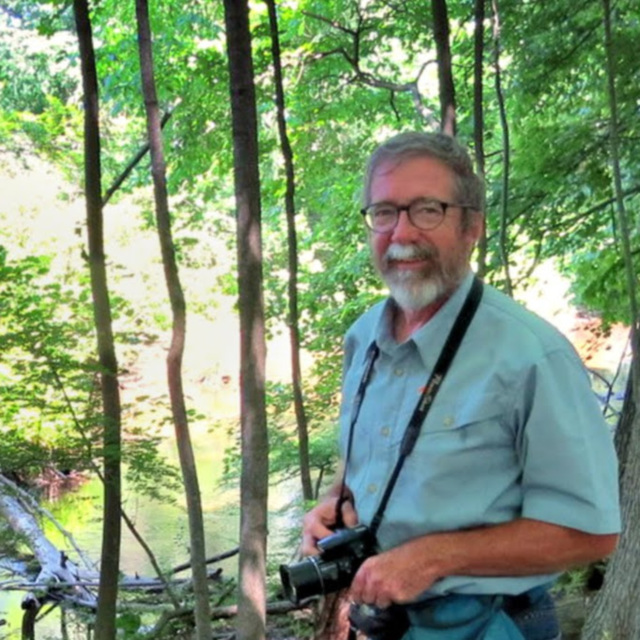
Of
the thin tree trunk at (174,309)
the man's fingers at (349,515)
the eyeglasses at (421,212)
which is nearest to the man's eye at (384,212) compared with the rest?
the eyeglasses at (421,212)

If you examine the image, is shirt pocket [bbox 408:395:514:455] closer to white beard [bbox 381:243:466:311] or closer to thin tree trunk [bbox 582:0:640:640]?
white beard [bbox 381:243:466:311]

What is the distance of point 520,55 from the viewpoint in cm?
448

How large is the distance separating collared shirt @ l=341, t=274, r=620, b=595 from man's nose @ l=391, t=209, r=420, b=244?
10 cm

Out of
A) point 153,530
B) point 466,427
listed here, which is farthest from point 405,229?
point 153,530

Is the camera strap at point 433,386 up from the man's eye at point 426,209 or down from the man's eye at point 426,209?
down

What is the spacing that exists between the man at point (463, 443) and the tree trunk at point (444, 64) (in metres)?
2.29

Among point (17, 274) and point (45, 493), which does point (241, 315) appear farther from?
point (45, 493)

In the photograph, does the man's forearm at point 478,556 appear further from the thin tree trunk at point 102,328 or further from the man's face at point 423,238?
the thin tree trunk at point 102,328

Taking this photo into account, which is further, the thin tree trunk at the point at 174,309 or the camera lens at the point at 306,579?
the thin tree trunk at the point at 174,309

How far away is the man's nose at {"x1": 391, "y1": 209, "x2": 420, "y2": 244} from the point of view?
1129 millimetres

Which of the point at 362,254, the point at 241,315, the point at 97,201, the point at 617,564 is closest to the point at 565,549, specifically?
the point at 617,564

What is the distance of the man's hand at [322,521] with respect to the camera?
4.01ft

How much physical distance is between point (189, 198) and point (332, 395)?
2612 mm

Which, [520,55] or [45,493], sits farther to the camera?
[45,493]
